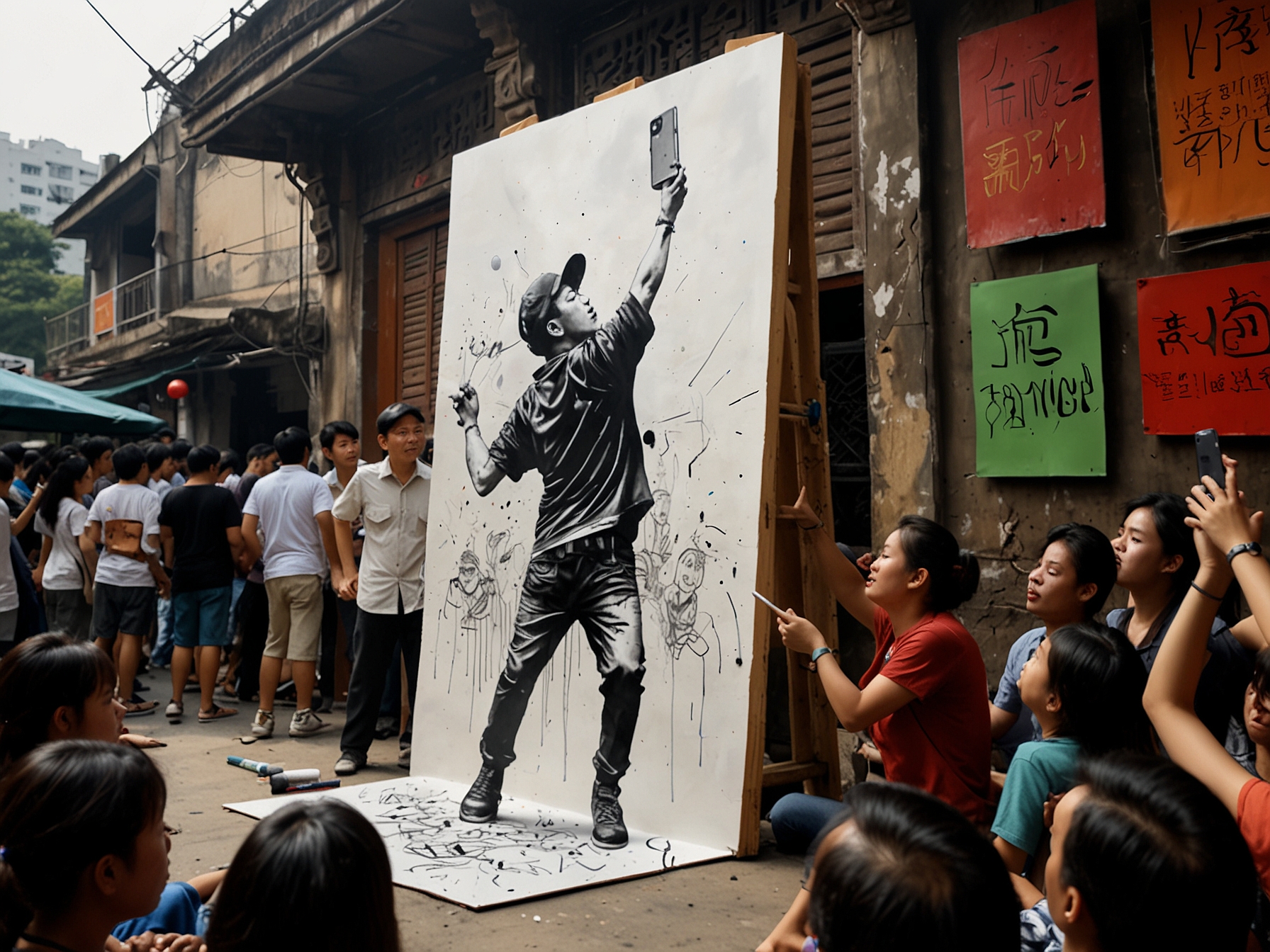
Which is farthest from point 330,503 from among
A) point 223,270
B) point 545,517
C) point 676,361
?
point 223,270

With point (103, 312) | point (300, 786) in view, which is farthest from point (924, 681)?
point (103, 312)

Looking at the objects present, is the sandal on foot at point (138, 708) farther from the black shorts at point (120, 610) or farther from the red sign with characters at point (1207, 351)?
the red sign with characters at point (1207, 351)

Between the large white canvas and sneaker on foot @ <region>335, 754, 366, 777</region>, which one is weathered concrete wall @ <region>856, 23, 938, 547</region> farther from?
sneaker on foot @ <region>335, 754, 366, 777</region>

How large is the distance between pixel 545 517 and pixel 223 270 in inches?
435

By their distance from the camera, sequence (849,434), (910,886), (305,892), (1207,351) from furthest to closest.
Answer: (849,434) < (1207,351) < (305,892) < (910,886)

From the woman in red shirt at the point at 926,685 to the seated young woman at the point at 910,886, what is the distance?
1416 mm

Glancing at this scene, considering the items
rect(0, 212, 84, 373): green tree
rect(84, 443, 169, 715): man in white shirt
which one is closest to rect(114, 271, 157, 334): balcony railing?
rect(84, 443, 169, 715): man in white shirt

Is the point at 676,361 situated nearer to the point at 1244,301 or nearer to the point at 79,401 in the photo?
the point at 1244,301

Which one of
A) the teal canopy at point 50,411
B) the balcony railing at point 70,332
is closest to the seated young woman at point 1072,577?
the teal canopy at point 50,411

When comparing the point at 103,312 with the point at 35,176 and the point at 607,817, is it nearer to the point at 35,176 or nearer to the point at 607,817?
the point at 607,817

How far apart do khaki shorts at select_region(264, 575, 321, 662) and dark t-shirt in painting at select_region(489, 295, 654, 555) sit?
7.32 ft

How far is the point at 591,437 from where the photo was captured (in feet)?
12.2

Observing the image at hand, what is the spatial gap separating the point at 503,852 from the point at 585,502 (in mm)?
1196

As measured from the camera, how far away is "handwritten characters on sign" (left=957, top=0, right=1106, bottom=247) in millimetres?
4094
